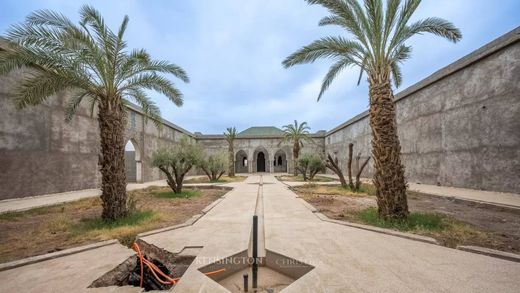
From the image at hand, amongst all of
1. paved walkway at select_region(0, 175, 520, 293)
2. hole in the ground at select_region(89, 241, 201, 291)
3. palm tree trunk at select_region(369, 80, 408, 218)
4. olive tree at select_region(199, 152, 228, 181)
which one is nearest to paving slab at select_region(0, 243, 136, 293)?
paved walkway at select_region(0, 175, 520, 293)

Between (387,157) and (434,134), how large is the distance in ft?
34.3

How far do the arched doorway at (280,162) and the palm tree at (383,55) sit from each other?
32.3 meters

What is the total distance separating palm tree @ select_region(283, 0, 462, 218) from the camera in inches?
223

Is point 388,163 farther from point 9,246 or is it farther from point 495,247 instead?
point 9,246

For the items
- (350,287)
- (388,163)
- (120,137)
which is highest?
(120,137)

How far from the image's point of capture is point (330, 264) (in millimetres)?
3246

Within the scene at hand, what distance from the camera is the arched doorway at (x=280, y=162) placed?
1520 inches

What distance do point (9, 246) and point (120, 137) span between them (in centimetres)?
307

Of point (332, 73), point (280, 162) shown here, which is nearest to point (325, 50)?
point (332, 73)

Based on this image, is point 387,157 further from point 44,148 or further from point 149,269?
point 44,148

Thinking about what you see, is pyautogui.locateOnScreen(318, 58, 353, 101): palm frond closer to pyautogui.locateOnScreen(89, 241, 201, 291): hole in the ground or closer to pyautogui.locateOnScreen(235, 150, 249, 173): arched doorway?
pyautogui.locateOnScreen(89, 241, 201, 291): hole in the ground

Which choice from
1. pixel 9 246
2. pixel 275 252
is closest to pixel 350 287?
pixel 275 252

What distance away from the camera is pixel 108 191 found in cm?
610

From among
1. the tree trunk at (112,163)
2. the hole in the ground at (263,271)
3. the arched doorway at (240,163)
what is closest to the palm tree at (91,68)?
the tree trunk at (112,163)
